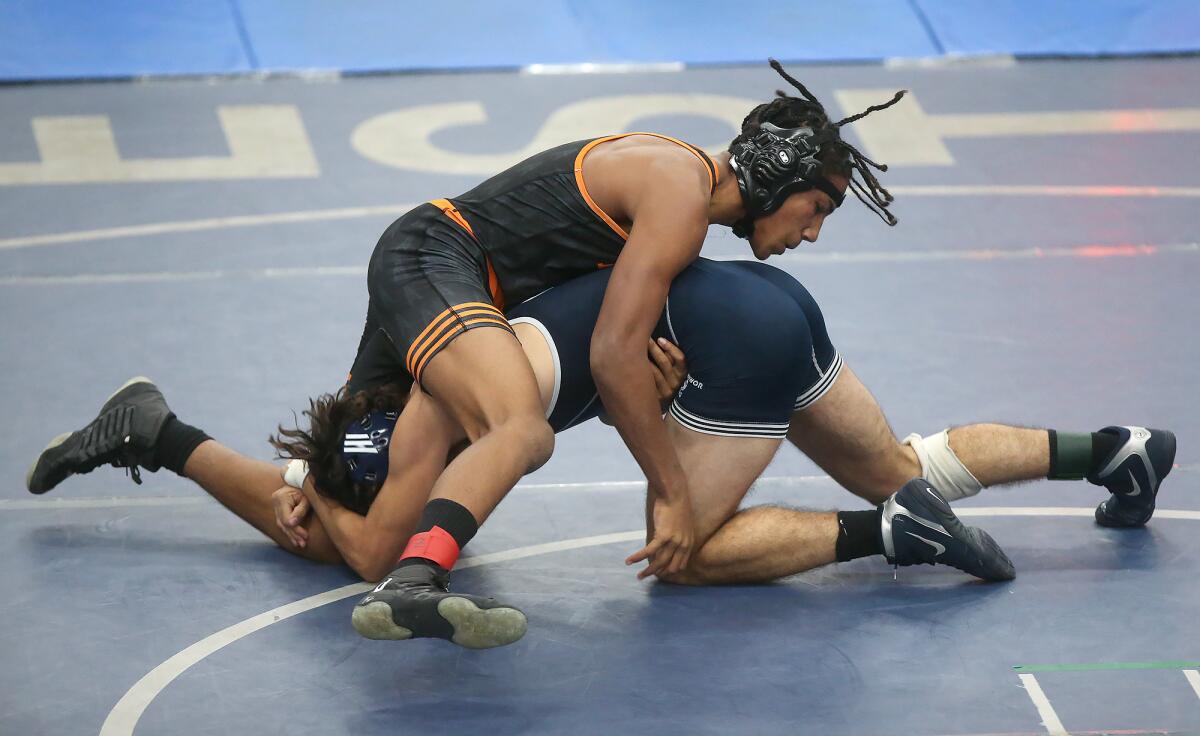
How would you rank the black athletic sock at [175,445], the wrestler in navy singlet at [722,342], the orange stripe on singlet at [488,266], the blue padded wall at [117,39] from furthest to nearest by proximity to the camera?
the blue padded wall at [117,39]
the black athletic sock at [175,445]
the orange stripe on singlet at [488,266]
the wrestler in navy singlet at [722,342]

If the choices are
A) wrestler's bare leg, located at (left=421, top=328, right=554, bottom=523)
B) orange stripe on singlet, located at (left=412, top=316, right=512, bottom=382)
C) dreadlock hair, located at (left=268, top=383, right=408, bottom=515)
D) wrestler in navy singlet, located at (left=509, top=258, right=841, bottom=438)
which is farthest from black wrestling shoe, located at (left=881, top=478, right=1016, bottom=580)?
dreadlock hair, located at (left=268, top=383, right=408, bottom=515)

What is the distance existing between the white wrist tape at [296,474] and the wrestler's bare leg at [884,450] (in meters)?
1.34

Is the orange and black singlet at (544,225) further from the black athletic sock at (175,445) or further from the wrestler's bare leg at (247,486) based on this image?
the black athletic sock at (175,445)

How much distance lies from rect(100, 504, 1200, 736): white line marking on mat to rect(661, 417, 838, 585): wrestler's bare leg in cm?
40

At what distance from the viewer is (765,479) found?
16.3ft

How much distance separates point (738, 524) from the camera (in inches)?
168

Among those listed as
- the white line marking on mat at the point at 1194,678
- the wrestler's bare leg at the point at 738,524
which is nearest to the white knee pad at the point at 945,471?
the wrestler's bare leg at the point at 738,524

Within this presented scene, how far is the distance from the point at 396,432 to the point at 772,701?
119 cm

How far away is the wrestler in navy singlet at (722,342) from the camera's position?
13.6ft

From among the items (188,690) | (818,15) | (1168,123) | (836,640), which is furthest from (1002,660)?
(818,15)

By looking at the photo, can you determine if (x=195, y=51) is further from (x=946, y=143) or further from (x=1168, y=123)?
(x=1168, y=123)

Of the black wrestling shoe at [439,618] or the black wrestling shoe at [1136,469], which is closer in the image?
the black wrestling shoe at [439,618]

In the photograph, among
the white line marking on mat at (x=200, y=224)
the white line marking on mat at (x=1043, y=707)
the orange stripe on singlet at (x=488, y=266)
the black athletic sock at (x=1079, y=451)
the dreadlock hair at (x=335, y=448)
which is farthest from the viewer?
the white line marking on mat at (x=200, y=224)

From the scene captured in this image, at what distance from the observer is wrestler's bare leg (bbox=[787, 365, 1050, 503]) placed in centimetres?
445
